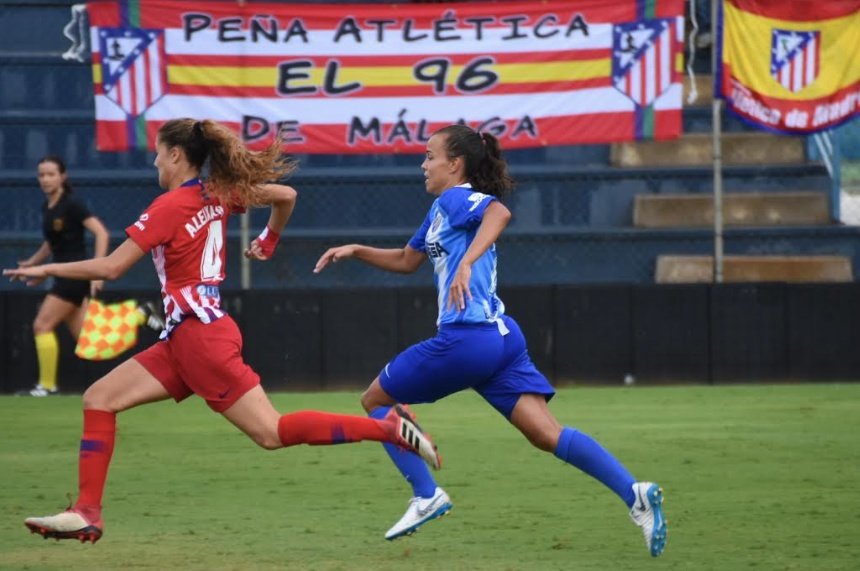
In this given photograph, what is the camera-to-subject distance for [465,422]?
13.0 m

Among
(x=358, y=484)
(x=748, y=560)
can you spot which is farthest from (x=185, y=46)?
(x=748, y=560)

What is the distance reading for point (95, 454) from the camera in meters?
7.13

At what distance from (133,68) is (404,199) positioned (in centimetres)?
337

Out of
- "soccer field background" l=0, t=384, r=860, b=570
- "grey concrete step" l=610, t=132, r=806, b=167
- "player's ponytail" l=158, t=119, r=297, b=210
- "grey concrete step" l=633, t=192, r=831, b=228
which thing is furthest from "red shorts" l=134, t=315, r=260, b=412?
"grey concrete step" l=610, t=132, r=806, b=167

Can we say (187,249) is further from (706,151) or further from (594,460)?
(706,151)

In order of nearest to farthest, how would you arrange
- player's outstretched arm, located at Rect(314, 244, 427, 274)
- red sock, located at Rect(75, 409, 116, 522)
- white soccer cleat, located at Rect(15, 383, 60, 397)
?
1. red sock, located at Rect(75, 409, 116, 522)
2. player's outstretched arm, located at Rect(314, 244, 427, 274)
3. white soccer cleat, located at Rect(15, 383, 60, 397)

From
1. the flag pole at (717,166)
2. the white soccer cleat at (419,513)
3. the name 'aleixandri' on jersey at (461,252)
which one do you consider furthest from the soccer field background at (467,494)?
the flag pole at (717,166)

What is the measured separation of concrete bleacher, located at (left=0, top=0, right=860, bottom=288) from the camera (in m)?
17.4

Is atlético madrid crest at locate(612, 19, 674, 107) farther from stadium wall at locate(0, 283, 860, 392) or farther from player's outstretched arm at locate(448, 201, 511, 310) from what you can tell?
player's outstretched arm at locate(448, 201, 511, 310)

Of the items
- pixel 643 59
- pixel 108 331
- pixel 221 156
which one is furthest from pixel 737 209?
pixel 221 156

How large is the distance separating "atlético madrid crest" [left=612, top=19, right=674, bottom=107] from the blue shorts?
9005mm

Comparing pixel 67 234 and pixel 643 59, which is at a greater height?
pixel 643 59

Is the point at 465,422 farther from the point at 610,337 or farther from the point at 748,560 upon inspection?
the point at 748,560

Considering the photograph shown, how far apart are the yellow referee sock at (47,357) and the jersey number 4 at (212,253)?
8.05 meters
